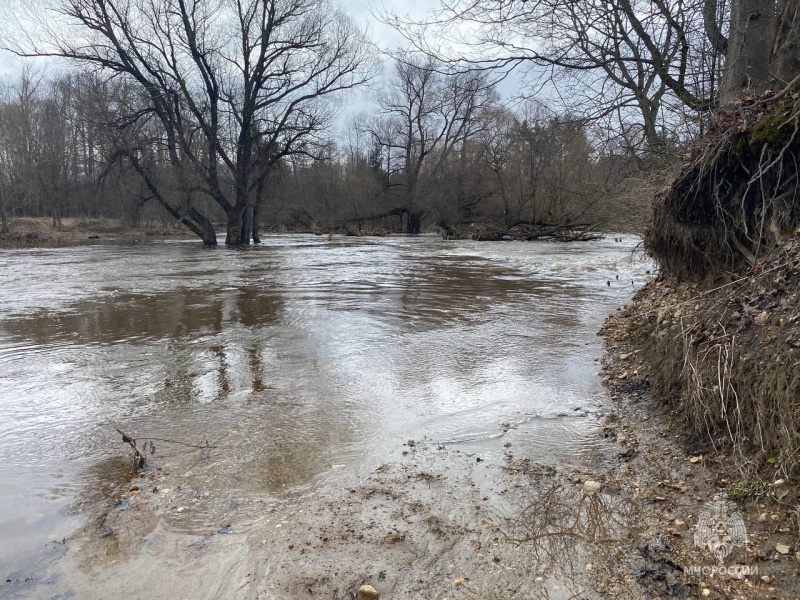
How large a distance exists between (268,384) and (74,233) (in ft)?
129

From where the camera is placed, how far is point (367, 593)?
2.48 m

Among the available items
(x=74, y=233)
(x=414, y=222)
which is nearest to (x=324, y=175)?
(x=414, y=222)

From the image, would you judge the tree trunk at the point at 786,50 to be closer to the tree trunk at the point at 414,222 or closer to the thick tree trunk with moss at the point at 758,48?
the thick tree trunk with moss at the point at 758,48

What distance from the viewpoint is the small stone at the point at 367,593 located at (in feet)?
8.08

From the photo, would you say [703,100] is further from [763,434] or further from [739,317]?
[763,434]

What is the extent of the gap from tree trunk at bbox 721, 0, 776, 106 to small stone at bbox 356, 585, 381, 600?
22.8ft

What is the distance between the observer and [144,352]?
6.91 metres

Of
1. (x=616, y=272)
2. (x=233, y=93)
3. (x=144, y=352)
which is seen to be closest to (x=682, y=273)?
(x=144, y=352)

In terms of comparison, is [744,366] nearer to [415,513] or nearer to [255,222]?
[415,513]

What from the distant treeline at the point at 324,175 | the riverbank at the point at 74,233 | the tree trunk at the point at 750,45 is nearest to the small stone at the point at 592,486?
the tree trunk at the point at 750,45

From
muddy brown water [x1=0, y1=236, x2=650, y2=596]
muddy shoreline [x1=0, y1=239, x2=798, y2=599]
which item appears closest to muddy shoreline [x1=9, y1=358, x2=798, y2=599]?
muddy shoreline [x1=0, y1=239, x2=798, y2=599]

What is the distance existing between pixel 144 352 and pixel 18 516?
3.88 meters

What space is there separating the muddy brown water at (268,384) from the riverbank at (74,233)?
79.9ft

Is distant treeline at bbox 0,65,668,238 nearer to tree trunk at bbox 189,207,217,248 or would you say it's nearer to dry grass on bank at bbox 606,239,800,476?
tree trunk at bbox 189,207,217,248
